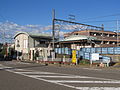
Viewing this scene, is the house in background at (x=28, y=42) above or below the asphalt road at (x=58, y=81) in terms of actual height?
above

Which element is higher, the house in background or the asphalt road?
the house in background

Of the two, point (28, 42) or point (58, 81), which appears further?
point (28, 42)

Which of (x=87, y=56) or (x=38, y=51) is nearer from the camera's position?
(x=87, y=56)

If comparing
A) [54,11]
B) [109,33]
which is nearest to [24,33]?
[54,11]

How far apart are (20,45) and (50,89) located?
43.9 metres

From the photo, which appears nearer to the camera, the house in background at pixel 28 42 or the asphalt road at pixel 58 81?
the asphalt road at pixel 58 81

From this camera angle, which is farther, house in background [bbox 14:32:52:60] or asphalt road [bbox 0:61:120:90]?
house in background [bbox 14:32:52:60]

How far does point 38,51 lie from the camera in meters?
41.0

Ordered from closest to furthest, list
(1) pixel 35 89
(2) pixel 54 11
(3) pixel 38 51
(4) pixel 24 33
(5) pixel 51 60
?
1. (1) pixel 35 89
2. (5) pixel 51 60
3. (2) pixel 54 11
4. (3) pixel 38 51
5. (4) pixel 24 33

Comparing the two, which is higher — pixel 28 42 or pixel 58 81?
pixel 28 42

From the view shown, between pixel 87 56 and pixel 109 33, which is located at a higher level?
pixel 109 33

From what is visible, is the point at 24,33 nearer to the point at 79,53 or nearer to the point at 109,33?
the point at 79,53

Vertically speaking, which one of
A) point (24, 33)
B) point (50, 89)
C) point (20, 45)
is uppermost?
point (24, 33)

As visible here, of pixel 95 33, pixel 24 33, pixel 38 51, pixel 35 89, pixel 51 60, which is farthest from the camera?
pixel 95 33
